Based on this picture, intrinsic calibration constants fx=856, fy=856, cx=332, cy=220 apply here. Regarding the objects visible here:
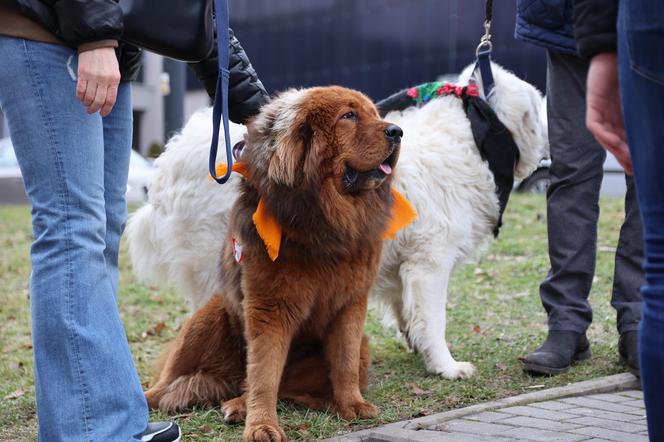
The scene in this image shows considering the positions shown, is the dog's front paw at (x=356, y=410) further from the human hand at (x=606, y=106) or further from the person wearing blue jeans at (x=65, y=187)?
the human hand at (x=606, y=106)

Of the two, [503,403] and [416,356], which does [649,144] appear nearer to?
[503,403]

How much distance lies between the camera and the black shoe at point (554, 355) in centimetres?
401

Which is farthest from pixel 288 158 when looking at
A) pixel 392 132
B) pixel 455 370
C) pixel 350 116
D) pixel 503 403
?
pixel 455 370

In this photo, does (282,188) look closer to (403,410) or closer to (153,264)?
(403,410)

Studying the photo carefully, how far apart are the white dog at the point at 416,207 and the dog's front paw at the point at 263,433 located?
1.31m

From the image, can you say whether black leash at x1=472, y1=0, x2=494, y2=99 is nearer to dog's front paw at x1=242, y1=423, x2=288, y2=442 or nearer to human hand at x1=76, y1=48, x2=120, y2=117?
dog's front paw at x1=242, y1=423, x2=288, y2=442

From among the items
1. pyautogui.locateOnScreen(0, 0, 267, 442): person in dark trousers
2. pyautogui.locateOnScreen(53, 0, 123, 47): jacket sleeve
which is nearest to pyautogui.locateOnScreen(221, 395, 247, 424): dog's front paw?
pyautogui.locateOnScreen(0, 0, 267, 442): person in dark trousers

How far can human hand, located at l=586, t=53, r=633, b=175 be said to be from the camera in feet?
6.27

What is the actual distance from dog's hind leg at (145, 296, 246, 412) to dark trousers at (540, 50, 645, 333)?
157cm

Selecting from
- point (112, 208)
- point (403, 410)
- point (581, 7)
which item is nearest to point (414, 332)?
point (403, 410)

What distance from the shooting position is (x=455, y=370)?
4090 millimetres

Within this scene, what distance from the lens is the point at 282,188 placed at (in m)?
3.31

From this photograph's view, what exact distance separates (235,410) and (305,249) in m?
0.71

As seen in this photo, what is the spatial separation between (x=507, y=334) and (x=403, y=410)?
1.60 metres
